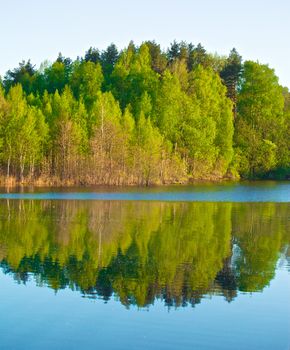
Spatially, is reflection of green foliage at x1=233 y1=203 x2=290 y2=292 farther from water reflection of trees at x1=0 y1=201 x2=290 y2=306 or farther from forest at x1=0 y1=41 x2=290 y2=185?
forest at x1=0 y1=41 x2=290 y2=185

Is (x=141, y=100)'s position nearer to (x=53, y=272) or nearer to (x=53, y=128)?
(x=53, y=128)

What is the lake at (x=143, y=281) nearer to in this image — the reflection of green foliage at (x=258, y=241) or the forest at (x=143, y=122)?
the reflection of green foliage at (x=258, y=241)

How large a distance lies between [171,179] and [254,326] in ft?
246

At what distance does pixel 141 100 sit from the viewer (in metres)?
100

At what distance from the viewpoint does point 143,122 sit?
302ft

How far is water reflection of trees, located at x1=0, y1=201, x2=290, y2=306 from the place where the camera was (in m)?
22.4

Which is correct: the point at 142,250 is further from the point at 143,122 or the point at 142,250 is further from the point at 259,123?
the point at 259,123

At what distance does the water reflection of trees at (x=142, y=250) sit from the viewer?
22406 millimetres

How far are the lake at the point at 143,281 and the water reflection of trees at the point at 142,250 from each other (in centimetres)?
5

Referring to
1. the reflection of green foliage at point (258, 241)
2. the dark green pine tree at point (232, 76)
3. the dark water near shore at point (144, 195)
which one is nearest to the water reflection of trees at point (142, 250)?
the reflection of green foliage at point (258, 241)

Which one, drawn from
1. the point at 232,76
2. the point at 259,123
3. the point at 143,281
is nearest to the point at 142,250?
the point at 143,281

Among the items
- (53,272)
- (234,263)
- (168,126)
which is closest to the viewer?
(53,272)

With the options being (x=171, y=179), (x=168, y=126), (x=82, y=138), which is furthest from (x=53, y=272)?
(x=168, y=126)

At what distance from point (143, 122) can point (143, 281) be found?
70.0 metres
